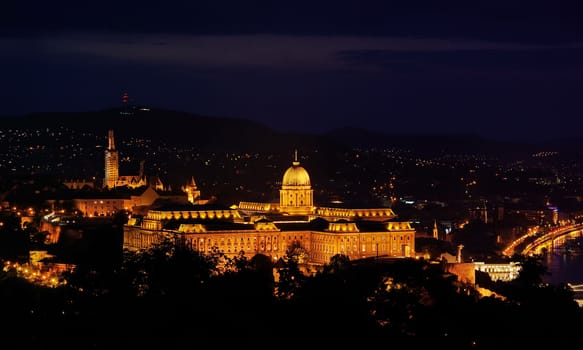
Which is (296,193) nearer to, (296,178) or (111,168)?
(296,178)

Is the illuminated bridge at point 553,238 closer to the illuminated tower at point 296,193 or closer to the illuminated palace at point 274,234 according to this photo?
the illuminated tower at point 296,193

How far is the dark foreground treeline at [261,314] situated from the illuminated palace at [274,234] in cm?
2112

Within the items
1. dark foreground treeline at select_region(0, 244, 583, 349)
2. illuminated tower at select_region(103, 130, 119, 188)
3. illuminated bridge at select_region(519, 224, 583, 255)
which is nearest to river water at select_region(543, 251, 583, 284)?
illuminated bridge at select_region(519, 224, 583, 255)

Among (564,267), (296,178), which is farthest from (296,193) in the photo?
(564,267)

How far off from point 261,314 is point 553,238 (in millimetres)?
71355

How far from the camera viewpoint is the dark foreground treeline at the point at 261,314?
2931cm

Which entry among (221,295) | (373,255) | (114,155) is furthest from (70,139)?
(221,295)

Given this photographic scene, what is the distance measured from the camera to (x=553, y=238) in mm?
100375

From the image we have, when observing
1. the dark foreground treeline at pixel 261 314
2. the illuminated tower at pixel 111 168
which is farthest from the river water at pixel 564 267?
the dark foreground treeline at pixel 261 314

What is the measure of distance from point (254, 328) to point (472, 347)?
14.1ft

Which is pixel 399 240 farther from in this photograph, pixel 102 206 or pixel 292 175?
pixel 102 206

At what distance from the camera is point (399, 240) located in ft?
195

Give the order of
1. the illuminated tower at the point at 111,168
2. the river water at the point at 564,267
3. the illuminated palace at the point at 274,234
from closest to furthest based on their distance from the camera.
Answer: the illuminated palace at the point at 274,234 → the river water at the point at 564,267 → the illuminated tower at the point at 111,168

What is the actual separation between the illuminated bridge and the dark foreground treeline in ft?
170
